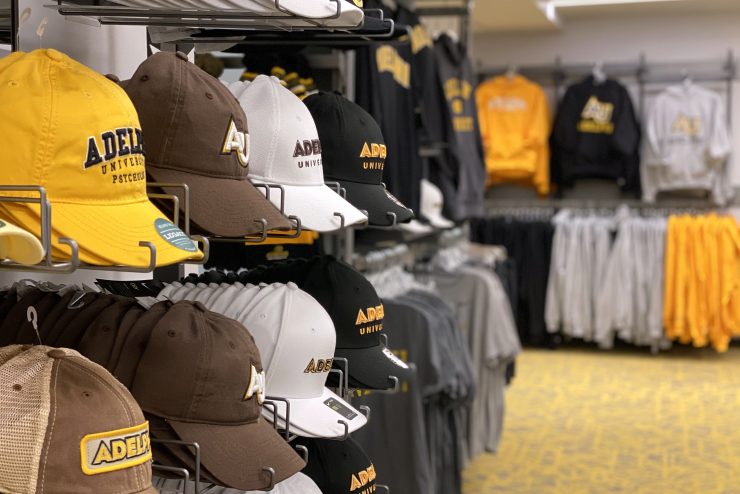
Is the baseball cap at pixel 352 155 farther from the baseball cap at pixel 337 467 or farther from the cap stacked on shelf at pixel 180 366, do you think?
the cap stacked on shelf at pixel 180 366

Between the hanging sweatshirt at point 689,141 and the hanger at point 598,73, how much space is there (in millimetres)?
538

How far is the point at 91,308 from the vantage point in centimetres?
144

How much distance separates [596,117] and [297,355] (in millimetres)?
7216

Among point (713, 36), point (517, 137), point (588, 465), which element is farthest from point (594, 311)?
point (588, 465)

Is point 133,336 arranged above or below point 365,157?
below

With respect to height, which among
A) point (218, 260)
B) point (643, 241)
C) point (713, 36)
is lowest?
point (643, 241)

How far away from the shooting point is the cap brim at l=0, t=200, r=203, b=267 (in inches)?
43.9

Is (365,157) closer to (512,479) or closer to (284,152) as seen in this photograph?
(284,152)

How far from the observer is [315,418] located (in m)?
1.74

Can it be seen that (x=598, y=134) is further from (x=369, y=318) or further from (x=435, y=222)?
(x=369, y=318)

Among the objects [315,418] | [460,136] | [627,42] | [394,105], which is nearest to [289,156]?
[315,418]

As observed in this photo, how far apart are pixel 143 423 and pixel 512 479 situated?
12.5 ft

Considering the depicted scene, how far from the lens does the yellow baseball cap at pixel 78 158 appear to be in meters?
1.14

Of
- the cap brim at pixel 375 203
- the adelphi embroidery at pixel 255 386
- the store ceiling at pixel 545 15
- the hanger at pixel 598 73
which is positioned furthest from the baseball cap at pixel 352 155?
the hanger at pixel 598 73
